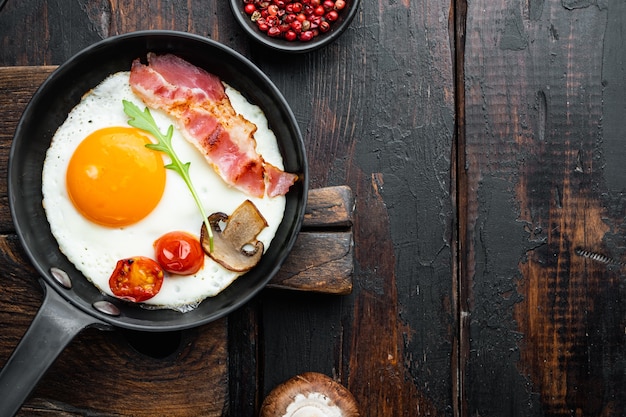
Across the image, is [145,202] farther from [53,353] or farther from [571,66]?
[571,66]

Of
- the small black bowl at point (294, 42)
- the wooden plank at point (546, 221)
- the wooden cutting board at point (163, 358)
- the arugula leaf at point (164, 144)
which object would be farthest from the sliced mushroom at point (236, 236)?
the wooden plank at point (546, 221)

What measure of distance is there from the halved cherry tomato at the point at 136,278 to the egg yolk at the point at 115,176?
0.17 meters

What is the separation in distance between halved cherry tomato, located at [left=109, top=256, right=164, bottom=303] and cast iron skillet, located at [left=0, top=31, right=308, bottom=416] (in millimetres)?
83

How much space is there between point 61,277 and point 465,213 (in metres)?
1.61

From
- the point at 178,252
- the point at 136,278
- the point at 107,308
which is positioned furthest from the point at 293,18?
the point at 107,308

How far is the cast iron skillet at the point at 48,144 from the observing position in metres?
2.33

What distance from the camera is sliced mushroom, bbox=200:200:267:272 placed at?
8.14 feet

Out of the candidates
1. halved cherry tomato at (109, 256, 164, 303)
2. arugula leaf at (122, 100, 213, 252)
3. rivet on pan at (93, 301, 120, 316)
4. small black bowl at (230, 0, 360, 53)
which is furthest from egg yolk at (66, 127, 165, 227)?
small black bowl at (230, 0, 360, 53)

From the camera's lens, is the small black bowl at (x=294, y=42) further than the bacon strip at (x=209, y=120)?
Yes

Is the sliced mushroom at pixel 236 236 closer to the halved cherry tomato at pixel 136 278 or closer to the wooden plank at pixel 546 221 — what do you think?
the halved cherry tomato at pixel 136 278

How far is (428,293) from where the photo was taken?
2.83 meters

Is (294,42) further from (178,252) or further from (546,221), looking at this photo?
(546,221)

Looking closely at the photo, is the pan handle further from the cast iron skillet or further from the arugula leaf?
the arugula leaf

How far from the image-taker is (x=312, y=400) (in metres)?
2.66
